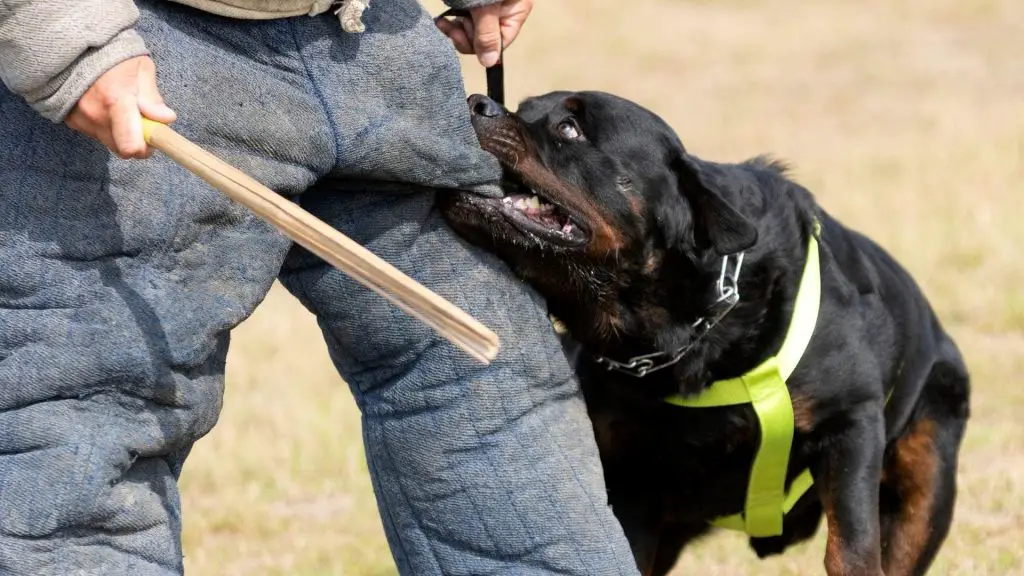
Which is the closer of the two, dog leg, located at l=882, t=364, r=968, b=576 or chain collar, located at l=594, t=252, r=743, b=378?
chain collar, located at l=594, t=252, r=743, b=378

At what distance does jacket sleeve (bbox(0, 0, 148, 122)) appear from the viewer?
2.38 meters

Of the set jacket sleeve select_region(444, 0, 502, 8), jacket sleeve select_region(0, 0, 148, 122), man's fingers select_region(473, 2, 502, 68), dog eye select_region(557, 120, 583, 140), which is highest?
jacket sleeve select_region(0, 0, 148, 122)

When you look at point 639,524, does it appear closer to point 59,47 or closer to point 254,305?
point 254,305

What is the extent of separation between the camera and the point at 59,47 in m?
2.38

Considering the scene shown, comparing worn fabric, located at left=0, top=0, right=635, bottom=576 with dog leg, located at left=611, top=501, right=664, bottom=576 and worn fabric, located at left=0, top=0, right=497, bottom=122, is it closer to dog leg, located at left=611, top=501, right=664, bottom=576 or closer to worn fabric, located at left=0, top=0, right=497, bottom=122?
worn fabric, located at left=0, top=0, right=497, bottom=122

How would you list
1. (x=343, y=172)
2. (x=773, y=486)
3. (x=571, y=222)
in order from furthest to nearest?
(x=773, y=486), (x=571, y=222), (x=343, y=172)

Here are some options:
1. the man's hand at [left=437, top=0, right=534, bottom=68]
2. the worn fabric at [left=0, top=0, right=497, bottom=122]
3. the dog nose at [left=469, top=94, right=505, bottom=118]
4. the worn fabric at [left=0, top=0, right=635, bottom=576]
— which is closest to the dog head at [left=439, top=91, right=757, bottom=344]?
the dog nose at [left=469, top=94, right=505, bottom=118]

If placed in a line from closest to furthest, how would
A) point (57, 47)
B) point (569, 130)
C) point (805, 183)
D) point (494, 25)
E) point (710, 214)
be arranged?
point (57, 47)
point (494, 25)
point (710, 214)
point (569, 130)
point (805, 183)

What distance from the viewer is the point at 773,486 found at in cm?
423

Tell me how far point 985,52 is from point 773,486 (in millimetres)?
13077

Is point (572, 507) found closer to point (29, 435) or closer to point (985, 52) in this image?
point (29, 435)

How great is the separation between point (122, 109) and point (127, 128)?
4 cm

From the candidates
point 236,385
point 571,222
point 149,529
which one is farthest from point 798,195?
point 236,385

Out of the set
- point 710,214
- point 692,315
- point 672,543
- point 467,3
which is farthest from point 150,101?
point 672,543
